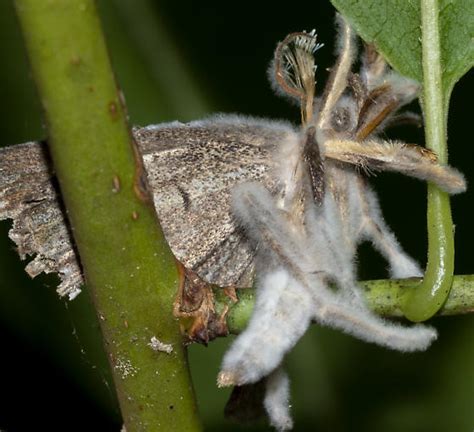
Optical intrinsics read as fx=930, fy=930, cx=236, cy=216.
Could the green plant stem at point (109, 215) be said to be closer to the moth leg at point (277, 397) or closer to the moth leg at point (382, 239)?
the moth leg at point (277, 397)

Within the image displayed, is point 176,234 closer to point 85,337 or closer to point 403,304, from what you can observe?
point 403,304

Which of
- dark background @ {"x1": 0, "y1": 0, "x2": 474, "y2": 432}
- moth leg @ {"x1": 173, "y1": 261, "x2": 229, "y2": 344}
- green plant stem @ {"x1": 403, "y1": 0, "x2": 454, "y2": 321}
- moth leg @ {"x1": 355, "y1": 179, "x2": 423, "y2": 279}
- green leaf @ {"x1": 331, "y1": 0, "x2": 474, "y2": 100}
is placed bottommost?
dark background @ {"x1": 0, "y1": 0, "x2": 474, "y2": 432}

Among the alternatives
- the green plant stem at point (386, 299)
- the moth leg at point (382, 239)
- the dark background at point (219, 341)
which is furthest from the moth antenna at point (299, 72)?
the dark background at point (219, 341)

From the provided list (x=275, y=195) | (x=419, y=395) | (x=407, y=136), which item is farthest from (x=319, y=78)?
(x=275, y=195)

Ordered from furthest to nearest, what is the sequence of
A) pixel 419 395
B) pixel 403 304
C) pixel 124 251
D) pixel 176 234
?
pixel 419 395 < pixel 176 234 < pixel 403 304 < pixel 124 251

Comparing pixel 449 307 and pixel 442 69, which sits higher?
pixel 442 69

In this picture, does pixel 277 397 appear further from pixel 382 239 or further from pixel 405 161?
pixel 405 161

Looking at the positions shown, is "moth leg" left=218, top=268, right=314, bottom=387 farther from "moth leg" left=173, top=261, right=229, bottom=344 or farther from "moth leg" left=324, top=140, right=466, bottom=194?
"moth leg" left=324, top=140, right=466, bottom=194

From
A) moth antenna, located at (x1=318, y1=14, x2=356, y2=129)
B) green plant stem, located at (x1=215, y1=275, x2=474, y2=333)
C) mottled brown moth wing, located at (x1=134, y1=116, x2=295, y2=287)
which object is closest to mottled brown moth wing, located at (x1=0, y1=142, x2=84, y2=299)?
mottled brown moth wing, located at (x1=134, y1=116, x2=295, y2=287)
